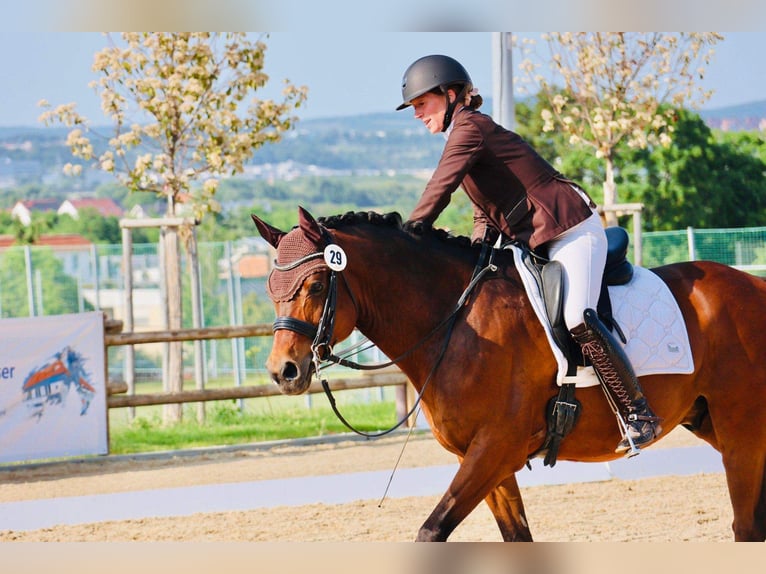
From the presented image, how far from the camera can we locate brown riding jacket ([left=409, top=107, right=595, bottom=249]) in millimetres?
4453

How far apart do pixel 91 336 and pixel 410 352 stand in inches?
260

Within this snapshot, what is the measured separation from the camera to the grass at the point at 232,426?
1163cm

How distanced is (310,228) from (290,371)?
59 centimetres

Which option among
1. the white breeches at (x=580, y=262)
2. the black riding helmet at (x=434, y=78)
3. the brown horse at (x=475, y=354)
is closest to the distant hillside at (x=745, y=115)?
the brown horse at (x=475, y=354)

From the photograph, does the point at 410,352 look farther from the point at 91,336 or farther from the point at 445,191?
the point at 91,336

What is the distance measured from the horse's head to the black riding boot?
1.08 meters

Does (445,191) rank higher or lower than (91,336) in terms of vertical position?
higher

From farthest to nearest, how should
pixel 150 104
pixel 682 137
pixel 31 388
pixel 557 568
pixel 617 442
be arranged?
1. pixel 682 137
2. pixel 150 104
3. pixel 31 388
4. pixel 617 442
5. pixel 557 568

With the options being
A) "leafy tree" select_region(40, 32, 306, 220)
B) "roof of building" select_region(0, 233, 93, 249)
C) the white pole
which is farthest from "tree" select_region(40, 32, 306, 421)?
"roof of building" select_region(0, 233, 93, 249)

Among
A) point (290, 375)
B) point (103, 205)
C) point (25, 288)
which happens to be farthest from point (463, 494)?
point (103, 205)

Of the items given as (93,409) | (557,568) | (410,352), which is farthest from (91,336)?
(557,568)

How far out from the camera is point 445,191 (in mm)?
4402

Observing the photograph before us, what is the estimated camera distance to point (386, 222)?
15.2 feet

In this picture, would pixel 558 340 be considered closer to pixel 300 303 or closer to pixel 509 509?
pixel 509 509
